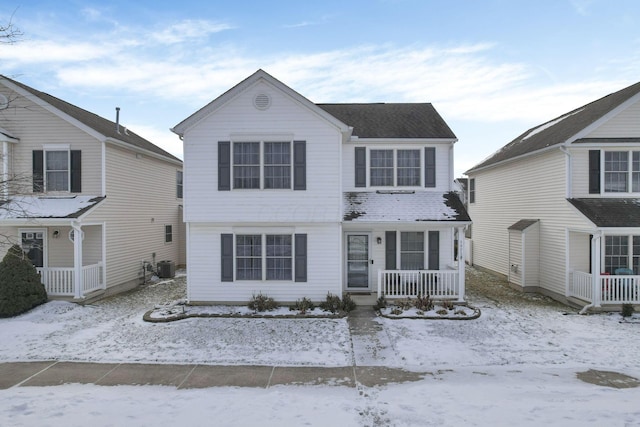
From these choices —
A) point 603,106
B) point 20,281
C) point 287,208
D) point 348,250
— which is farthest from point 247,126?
point 603,106

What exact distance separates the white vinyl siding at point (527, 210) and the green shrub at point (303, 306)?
9.35m

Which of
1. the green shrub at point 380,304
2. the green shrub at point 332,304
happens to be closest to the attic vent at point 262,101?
the green shrub at point 332,304

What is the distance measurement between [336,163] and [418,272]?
4.57 m

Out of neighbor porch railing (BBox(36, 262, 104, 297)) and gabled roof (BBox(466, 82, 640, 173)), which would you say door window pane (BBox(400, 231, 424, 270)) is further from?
neighbor porch railing (BBox(36, 262, 104, 297))

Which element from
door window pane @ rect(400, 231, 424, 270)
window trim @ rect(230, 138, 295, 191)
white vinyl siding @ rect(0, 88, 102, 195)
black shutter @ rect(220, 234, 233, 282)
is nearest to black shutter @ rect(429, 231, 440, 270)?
door window pane @ rect(400, 231, 424, 270)

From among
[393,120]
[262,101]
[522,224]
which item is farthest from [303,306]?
[522,224]

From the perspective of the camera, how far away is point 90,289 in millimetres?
13398

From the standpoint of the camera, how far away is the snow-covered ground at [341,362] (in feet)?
19.5

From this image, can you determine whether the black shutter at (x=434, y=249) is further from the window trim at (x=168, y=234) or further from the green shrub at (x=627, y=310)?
the window trim at (x=168, y=234)

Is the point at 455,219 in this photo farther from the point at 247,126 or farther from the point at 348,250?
the point at 247,126

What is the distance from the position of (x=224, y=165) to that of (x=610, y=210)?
516 inches

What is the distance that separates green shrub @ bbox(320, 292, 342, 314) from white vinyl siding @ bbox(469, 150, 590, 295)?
8.50 meters

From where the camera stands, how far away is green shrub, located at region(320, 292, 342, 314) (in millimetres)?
11672

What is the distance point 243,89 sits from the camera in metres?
12.1
